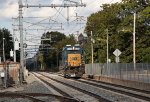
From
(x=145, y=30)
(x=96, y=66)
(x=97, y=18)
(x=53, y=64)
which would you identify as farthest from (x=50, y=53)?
(x=96, y=66)

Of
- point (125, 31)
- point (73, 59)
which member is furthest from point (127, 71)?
point (125, 31)

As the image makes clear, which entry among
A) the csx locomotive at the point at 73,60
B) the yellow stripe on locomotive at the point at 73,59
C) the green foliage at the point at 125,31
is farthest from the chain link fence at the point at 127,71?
the green foliage at the point at 125,31

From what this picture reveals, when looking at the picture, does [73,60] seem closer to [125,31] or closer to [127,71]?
[127,71]

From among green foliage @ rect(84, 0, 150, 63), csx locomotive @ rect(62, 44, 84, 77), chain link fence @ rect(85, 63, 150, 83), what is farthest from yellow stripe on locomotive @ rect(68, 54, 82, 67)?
green foliage @ rect(84, 0, 150, 63)

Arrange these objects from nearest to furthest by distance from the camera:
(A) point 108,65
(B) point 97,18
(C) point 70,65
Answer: (A) point 108,65 → (C) point 70,65 → (B) point 97,18

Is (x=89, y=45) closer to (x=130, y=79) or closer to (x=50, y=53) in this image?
(x=130, y=79)

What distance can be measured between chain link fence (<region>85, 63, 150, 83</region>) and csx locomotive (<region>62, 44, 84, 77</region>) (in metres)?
3.05

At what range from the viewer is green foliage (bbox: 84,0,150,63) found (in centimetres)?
7431

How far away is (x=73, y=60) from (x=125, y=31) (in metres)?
19.5

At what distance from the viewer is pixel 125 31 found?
75000 millimetres

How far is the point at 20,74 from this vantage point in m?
43.0

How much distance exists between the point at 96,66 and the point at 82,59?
4.23 meters

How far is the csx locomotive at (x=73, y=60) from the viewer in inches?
2291

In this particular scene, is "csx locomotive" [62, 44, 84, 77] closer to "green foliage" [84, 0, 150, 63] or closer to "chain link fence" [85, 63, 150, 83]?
"chain link fence" [85, 63, 150, 83]
